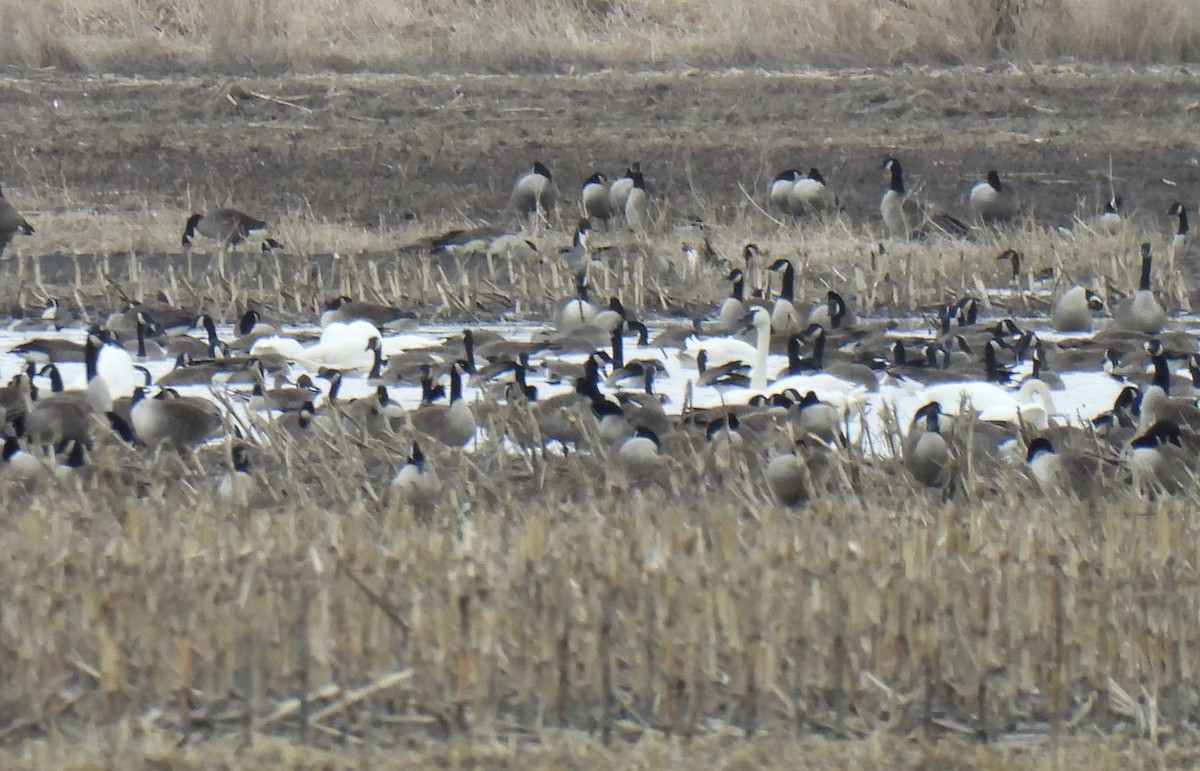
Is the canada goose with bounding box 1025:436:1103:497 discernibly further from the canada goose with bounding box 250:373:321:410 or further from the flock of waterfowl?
the canada goose with bounding box 250:373:321:410

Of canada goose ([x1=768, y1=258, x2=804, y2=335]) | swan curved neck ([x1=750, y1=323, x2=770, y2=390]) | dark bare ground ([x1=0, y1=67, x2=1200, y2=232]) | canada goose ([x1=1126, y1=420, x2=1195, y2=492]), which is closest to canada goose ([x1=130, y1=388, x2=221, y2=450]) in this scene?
swan curved neck ([x1=750, y1=323, x2=770, y2=390])

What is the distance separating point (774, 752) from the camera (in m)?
4.50

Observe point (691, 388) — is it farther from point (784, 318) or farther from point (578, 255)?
point (578, 255)

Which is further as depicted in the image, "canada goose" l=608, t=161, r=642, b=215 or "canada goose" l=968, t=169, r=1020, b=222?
"canada goose" l=608, t=161, r=642, b=215

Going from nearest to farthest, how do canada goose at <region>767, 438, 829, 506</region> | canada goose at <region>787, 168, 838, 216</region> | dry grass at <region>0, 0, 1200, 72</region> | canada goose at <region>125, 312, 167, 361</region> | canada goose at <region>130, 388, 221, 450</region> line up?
1. canada goose at <region>767, 438, 829, 506</region>
2. canada goose at <region>130, 388, 221, 450</region>
3. canada goose at <region>125, 312, 167, 361</region>
4. canada goose at <region>787, 168, 838, 216</region>
5. dry grass at <region>0, 0, 1200, 72</region>

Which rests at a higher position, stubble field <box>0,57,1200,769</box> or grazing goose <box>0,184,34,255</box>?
stubble field <box>0,57,1200,769</box>

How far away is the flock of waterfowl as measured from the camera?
24.6ft

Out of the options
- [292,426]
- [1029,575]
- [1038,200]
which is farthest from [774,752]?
[1038,200]

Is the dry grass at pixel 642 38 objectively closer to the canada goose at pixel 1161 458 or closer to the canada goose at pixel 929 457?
the canada goose at pixel 1161 458

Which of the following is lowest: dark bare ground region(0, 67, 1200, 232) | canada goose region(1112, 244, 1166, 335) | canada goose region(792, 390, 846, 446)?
dark bare ground region(0, 67, 1200, 232)

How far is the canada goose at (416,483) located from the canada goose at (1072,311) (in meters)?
5.85

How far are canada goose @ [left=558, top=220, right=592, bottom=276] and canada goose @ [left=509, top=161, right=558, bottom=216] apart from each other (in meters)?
2.32

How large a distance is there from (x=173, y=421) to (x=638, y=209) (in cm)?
828

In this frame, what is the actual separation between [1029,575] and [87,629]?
241 cm
